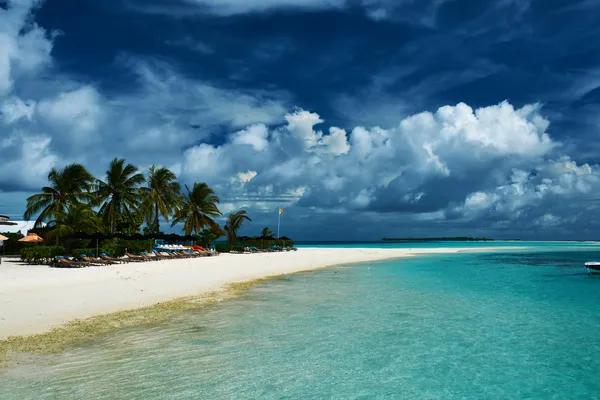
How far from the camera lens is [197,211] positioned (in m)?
51.6

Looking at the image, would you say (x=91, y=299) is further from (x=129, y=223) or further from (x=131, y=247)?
(x=129, y=223)

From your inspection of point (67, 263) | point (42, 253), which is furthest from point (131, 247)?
point (67, 263)

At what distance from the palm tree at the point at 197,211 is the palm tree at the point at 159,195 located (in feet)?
8.57

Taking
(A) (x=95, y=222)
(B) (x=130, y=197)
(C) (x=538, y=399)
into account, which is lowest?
(C) (x=538, y=399)

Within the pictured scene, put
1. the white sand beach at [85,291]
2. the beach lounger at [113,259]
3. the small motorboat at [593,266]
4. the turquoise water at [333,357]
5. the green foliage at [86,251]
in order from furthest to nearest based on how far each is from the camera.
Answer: the small motorboat at [593,266] → the beach lounger at [113,259] → the green foliage at [86,251] → the white sand beach at [85,291] → the turquoise water at [333,357]

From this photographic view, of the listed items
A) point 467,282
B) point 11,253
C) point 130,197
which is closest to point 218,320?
point 467,282

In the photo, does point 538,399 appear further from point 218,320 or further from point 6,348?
point 6,348

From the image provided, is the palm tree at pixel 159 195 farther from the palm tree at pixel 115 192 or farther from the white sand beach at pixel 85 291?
the white sand beach at pixel 85 291

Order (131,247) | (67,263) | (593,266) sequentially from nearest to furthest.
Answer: (67,263) → (593,266) → (131,247)

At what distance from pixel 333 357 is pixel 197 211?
44.4m

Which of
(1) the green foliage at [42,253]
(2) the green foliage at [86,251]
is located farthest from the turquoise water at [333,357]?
(1) the green foliage at [42,253]

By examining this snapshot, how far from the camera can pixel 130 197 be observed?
38812 millimetres

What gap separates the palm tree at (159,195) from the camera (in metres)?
45.2

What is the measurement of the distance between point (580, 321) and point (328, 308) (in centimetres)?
858
